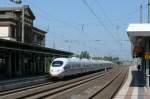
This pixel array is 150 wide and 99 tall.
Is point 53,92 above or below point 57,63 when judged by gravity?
below

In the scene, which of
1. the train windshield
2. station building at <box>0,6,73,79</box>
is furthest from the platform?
station building at <box>0,6,73,79</box>

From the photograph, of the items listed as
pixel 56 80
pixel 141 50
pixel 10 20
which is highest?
pixel 10 20

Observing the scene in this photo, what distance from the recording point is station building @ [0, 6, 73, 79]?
46.7 m

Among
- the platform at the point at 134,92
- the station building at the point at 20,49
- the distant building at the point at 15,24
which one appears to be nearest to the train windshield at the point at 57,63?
the station building at the point at 20,49

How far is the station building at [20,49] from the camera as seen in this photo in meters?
46.7

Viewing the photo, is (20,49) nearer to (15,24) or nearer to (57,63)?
(57,63)

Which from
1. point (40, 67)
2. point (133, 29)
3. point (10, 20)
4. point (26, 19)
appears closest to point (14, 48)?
point (133, 29)

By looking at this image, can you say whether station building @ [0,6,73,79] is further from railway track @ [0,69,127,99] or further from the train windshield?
railway track @ [0,69,127,99]

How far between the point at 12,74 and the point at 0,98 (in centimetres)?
2839

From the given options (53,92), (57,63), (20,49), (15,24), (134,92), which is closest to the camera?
(134,92)

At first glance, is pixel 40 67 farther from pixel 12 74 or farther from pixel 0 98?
pixel 0 98

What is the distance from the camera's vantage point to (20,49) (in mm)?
44562

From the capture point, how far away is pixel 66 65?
155ft

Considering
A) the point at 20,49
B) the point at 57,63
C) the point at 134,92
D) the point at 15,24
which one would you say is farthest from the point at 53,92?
the point at 15,24
